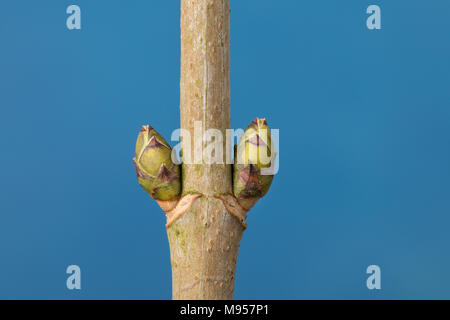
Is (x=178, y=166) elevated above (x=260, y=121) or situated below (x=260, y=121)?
below

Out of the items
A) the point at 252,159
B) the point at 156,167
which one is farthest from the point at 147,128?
the point at 252,159

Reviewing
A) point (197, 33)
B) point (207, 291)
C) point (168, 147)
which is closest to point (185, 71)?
point (197, 33)

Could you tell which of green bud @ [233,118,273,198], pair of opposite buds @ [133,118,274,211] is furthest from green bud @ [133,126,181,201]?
green bud @ [233,118,273,198]

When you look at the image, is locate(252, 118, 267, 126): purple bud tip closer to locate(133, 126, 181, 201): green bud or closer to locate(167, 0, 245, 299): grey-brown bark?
locate(167, 0, 245, 299): grey-brown bark

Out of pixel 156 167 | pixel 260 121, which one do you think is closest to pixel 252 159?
pixel 260 121

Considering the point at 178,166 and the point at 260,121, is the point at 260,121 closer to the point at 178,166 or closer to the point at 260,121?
the point at 260,121

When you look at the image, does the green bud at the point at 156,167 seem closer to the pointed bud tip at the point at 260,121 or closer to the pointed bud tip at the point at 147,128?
the pointed bud tip at the point at 147,128

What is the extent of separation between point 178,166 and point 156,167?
6 centimetres

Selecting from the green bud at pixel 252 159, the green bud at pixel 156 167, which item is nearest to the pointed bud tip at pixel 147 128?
the green bud at pixel 156 167

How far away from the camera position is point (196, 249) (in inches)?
66.0

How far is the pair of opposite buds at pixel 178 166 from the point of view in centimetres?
170

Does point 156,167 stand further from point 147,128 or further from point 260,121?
point 260,121

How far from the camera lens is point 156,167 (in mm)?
1699
